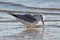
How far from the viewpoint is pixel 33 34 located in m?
1.36

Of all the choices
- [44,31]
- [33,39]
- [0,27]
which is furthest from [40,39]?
[0,27]

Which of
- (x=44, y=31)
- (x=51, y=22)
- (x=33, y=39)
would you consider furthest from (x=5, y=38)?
(x=51, y=22)

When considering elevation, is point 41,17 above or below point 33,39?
above

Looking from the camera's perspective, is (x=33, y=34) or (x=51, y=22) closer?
(x=33, y=34)

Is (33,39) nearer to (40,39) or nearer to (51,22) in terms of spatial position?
(40,39)

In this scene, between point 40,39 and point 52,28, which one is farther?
point 52,28

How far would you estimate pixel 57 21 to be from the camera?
1.57 m

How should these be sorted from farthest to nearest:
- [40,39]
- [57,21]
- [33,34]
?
1. [57,21]
2. [33,34]
3. [40,39]

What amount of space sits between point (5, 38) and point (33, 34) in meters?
0.17

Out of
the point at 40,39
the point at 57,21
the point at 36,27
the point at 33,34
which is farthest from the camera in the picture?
the point at 57,21

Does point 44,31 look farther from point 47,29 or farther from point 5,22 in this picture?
point 5,22

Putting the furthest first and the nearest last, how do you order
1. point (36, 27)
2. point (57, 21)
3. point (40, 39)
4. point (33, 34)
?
1. point (57, 21)
2. point (36, 27)
3. point (33, 34)
4. point (40, 39)

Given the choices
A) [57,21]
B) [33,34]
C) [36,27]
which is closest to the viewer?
[33,34]

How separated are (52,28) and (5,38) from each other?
323 millimetres
